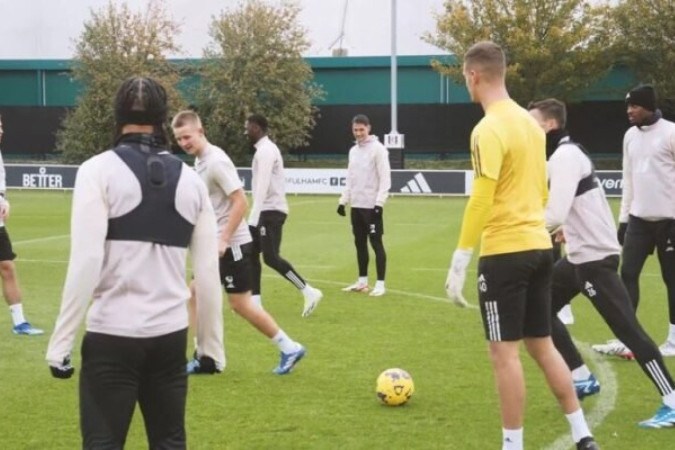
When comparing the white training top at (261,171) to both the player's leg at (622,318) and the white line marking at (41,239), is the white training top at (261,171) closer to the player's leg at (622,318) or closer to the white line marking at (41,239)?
the player's leg at (622,318)

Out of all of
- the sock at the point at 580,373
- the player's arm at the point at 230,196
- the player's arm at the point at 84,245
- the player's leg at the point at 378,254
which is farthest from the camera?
the player's leg at the point at 378,254

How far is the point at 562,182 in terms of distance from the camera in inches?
263

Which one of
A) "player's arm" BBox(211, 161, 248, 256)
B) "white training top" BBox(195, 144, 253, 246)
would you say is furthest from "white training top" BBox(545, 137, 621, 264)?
"white training top" BBox(195, 144, 253, 246)

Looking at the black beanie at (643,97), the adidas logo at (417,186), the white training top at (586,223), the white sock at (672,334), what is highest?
the black beanie at (643,97)

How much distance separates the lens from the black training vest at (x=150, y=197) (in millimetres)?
4270

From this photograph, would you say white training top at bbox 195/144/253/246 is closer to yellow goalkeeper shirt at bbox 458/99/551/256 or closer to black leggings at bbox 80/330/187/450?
yellow goalkeeper shirt at bbox 458/99/551/256

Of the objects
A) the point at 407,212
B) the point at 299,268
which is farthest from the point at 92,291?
the point at 407,212

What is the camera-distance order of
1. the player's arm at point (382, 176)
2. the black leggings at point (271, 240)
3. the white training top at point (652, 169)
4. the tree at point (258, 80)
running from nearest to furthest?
the white training top at point (652, 169)
the black leggings at point (271, 240)
the player's arm at point (382, 176)
the tree at point (258, 80)

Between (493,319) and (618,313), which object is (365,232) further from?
(493,319)

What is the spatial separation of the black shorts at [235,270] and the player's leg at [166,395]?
157 inches

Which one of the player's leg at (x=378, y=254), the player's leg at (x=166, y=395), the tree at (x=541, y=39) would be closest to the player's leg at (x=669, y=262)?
the player's leg at (x=378, y=254)

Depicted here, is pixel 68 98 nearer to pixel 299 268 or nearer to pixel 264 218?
pixel 299 268

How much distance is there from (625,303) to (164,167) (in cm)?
381

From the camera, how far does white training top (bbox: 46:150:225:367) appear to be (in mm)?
4199
